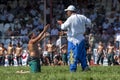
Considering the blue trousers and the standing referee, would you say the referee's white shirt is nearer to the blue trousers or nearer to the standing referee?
the standing referee

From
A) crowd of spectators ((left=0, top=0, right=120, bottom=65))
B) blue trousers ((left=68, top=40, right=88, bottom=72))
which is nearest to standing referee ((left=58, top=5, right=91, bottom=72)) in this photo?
blue trousers ((left=68, top=40, right=88, bottom=72))

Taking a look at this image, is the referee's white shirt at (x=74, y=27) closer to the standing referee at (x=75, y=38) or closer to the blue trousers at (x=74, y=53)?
the standing referee at (x=75, y=38)

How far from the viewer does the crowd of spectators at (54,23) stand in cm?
2757

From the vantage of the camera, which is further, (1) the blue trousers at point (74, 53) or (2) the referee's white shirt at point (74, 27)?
(2) the referee's white shirt at point (74, 27)

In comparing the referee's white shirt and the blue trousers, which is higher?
the referee's white shirt

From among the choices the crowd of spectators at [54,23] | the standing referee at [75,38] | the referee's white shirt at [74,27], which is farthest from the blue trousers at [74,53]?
the crowd of spectators at [54,23]

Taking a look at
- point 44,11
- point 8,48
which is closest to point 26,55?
point 8,48

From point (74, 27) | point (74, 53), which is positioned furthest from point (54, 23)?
point (74, 53)

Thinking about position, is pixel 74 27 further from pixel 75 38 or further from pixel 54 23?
pixel 54 23

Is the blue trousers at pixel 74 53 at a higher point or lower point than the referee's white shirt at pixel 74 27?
lower

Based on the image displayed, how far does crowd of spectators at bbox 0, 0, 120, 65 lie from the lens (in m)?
27.6

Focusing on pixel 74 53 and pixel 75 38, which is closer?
pixel 74 53

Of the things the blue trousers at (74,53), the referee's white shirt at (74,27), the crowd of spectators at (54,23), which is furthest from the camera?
the crowd of spectators at (54,23)

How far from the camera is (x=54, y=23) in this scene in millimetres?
31156
